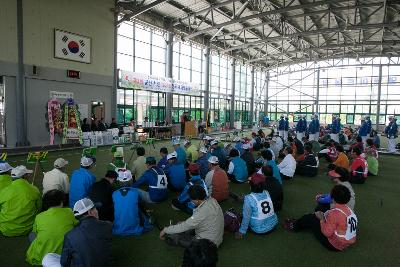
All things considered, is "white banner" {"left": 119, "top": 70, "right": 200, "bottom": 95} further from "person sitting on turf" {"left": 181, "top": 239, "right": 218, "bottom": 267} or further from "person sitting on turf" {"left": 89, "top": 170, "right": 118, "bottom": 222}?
"person sitting on turf" {"left": 181, "top": 239, "right": 218, "bottom": 267}

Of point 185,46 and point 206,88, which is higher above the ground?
point 185,46

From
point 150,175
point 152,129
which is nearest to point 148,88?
point 152,129

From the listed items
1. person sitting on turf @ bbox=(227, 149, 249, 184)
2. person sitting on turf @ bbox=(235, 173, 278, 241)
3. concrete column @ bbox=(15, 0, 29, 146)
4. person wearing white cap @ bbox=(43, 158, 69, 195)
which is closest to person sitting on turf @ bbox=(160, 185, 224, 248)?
person sitting on turf @ bbox=(235, 173, 278, 241)

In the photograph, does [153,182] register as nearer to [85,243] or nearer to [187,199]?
[187,199]

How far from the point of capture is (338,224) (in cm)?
336

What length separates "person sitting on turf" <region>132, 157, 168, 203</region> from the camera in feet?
16.1

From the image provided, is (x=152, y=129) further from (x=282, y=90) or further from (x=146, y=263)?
(x=282, y=90)

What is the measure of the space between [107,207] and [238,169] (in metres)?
3.40

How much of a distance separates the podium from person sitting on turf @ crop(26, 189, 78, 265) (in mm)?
15131

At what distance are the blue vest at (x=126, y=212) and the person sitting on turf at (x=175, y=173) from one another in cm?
186

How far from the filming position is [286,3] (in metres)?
14.5

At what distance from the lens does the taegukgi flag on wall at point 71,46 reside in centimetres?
1174

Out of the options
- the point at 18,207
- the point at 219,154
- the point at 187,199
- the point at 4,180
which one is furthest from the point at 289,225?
the point at 4,180

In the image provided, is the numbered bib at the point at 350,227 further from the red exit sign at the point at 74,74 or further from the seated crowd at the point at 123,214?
the red exit sign at the point at 74,74
